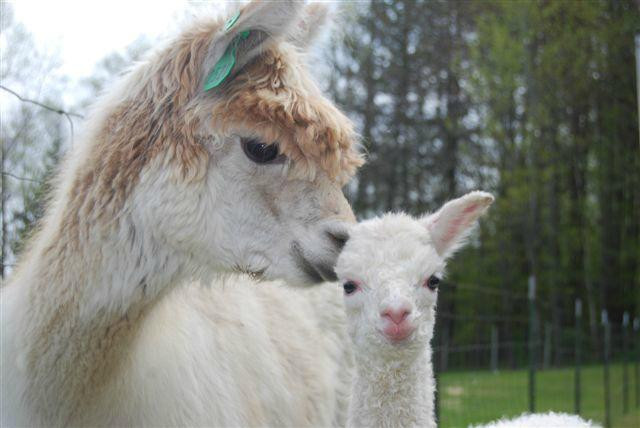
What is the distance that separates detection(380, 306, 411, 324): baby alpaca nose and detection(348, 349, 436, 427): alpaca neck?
0.80ft

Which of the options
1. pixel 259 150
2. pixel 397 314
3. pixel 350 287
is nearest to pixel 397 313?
pixel 397 314

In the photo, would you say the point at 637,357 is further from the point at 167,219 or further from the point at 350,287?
the point at 167,219

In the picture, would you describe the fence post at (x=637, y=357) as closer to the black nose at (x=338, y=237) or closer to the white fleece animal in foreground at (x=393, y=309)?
the white fleece animal in foreground at (x=393, y=309)

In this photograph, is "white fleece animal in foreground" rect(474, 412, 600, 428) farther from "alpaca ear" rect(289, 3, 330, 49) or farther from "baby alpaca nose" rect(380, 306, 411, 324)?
"alpaca ear" rect(289, 3, 330, 49)

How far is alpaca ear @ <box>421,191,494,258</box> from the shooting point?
254 centimetres

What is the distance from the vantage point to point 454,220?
257 cm

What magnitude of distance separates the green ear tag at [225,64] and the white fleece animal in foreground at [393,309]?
71cm

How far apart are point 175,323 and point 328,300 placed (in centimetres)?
143

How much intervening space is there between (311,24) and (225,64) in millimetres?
676

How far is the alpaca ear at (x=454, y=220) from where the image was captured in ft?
8.34

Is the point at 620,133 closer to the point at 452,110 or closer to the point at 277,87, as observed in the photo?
the point at 452,110

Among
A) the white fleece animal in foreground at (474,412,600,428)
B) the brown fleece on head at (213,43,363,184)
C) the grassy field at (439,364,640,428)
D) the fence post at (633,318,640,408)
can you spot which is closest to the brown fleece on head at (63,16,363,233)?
the brown fleece on head at (213,43,363,184)

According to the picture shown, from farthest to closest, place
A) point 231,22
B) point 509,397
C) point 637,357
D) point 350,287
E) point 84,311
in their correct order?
1. point 637,357
2. point 509,397
3. point 231,22
4. point 84,311
5. point 350,287

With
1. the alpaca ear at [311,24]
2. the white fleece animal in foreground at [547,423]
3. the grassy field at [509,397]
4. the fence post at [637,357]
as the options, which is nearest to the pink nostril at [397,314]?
the white fleece animal in foreground at [547,423]
